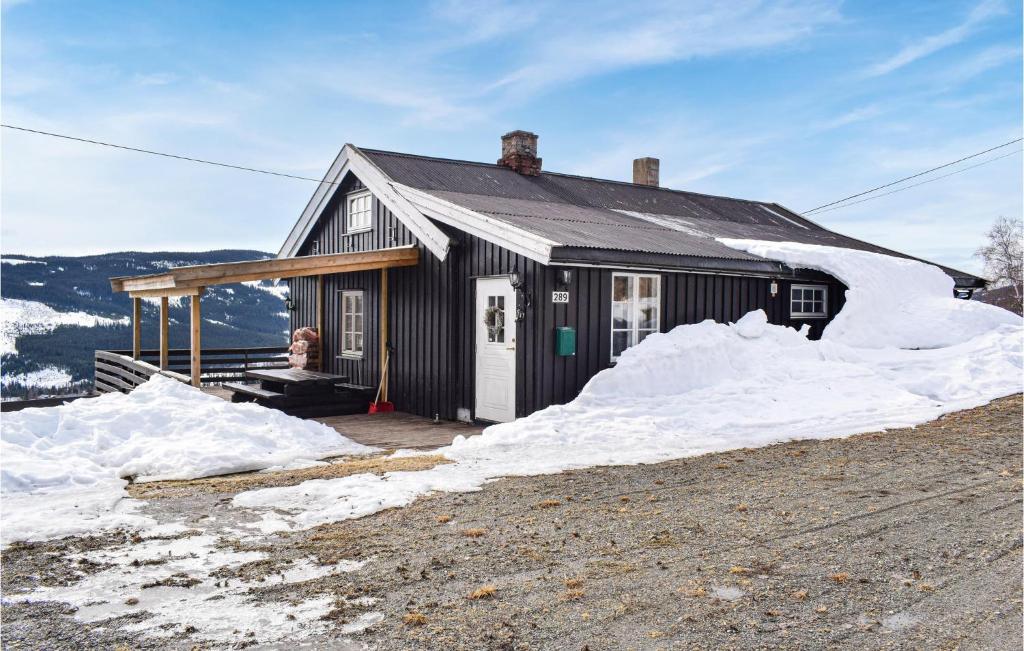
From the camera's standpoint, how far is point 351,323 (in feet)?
49.0

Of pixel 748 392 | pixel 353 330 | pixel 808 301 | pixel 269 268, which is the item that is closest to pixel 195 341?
pixel 269 268

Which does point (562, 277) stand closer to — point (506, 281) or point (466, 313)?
point (506, 281)

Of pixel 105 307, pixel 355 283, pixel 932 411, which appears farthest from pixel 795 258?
pixel 105 307

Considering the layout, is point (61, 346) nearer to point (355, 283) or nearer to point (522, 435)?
point (355, 283)

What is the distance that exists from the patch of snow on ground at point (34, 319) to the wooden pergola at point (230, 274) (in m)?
19.6

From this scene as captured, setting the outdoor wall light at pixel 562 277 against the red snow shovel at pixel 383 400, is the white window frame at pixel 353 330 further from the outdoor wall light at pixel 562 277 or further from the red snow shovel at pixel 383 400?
the outdoor wall light at pixel 562 277

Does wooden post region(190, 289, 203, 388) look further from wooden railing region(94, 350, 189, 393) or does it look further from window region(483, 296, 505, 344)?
window region(483, 296, 505, 344)

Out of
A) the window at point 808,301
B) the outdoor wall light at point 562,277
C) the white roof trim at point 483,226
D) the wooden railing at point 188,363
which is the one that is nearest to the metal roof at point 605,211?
the white roof trim at point 483,226

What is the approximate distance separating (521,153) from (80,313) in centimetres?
2793

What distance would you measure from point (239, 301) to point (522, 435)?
38.3m

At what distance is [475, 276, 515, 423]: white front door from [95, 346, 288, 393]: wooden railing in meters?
6.77

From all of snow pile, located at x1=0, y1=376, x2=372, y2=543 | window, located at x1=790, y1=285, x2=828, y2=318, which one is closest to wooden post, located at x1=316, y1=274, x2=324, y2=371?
snow pile, located at x1=0, y1=376, x2=372, y2=543

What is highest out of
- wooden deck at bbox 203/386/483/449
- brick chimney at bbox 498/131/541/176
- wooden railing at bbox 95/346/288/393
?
brick chimney at bbox 498/131/541/176

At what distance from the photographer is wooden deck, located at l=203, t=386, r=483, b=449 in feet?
32.0
